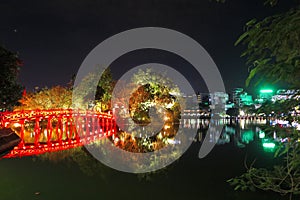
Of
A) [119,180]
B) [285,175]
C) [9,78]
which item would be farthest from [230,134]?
[285,175]

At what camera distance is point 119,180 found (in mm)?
7984

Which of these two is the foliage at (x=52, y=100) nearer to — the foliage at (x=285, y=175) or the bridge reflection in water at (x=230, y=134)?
the bridge reflection in water at (x=230, y=134)

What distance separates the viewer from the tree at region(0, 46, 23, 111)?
1021cm

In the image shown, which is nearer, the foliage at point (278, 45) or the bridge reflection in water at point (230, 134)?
the foliage at point (278, 45)

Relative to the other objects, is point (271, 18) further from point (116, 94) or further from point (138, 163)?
point (116, 94)

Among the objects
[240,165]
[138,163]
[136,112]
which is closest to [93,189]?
[138,163]

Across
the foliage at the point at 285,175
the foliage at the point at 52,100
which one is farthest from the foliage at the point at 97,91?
the foliage at the point at 285,175

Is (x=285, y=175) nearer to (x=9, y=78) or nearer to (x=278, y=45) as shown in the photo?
(x=278, y=45)

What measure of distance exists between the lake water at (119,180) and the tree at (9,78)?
7.57 feet

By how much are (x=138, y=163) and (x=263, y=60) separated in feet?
29.7

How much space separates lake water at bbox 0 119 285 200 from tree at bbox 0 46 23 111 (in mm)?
2307

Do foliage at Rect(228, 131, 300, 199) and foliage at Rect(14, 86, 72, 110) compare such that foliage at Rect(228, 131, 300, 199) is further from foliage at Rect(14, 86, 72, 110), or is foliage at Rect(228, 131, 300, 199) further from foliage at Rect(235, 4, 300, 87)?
foliage at Rect(14, 86, 72, 110)

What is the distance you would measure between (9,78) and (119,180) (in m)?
5.96

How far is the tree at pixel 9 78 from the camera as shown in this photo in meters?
10.2
